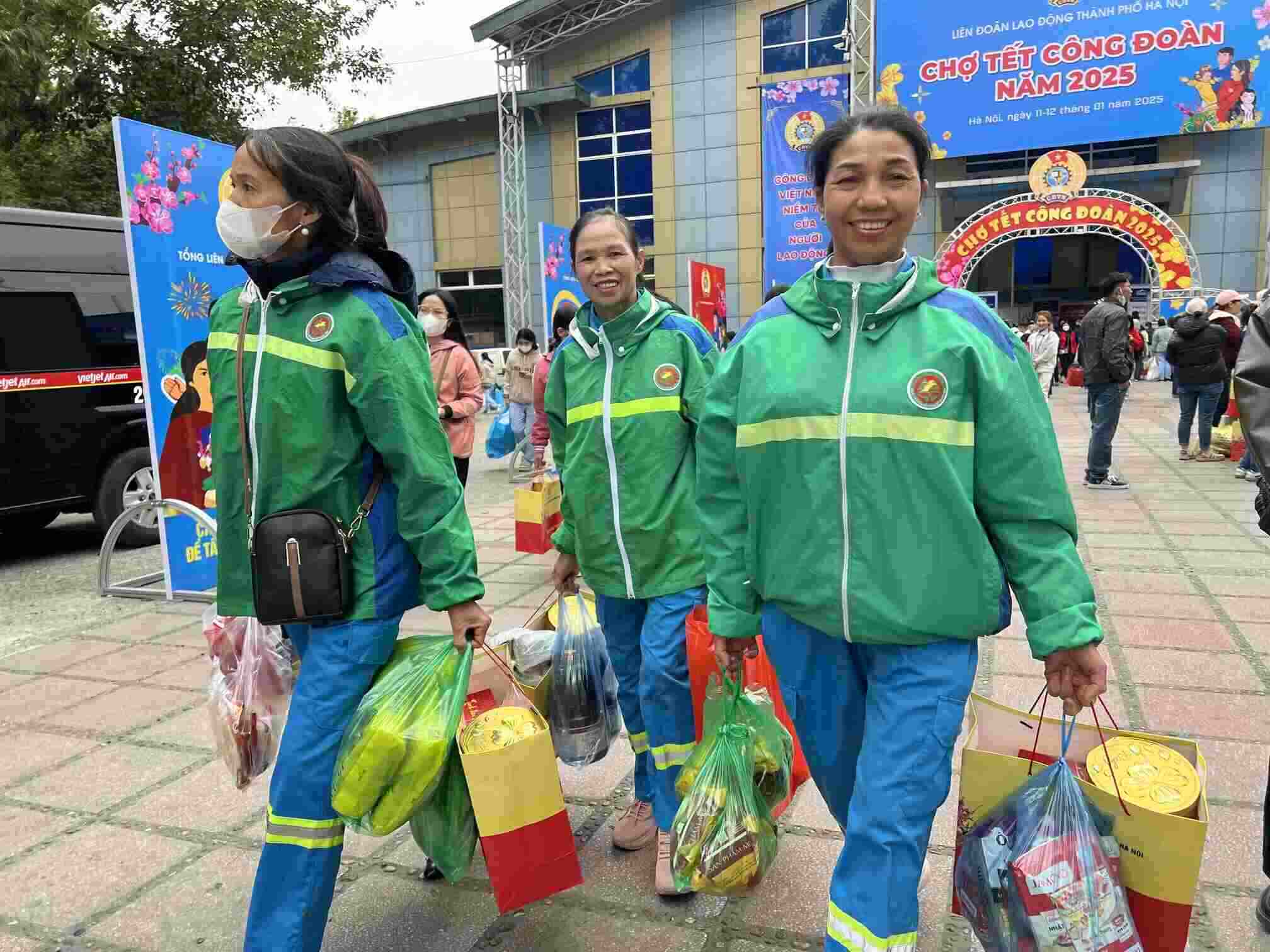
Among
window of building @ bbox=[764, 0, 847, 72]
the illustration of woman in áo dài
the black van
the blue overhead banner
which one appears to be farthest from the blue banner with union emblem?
the illustration of woman in áo dài

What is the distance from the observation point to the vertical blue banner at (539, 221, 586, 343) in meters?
9.49

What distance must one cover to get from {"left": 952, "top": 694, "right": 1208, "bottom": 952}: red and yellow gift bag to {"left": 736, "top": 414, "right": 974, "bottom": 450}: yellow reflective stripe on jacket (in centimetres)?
59

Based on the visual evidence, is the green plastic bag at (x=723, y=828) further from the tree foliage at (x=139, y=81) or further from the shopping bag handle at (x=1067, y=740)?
the tree foliage at (x=139, y=81)

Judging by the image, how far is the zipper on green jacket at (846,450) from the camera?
1728mm

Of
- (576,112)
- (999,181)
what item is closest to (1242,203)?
(999,181)

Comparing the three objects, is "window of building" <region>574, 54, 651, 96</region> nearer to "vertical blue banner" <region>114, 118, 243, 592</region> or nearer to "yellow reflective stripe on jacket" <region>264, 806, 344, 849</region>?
"vertical blue banner" <region>114, 118, 243, 592</region>

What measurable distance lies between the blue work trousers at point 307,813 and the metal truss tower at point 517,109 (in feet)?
69.1

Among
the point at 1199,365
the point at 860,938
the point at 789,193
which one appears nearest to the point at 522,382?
the point at 1199,365

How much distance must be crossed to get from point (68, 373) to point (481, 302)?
20285mm

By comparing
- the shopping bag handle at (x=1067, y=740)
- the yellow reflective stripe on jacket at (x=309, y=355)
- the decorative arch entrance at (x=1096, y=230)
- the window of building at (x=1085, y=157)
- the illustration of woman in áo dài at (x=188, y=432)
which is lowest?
the shopping bag handle at (x=1067, y=740)

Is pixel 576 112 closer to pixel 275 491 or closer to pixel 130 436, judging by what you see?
pixel 130 436

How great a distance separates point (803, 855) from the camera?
8.75ft

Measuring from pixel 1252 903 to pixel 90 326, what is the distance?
6.99 metres

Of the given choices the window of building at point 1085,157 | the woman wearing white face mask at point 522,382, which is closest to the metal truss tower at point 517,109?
the window of building at point 1085,157
